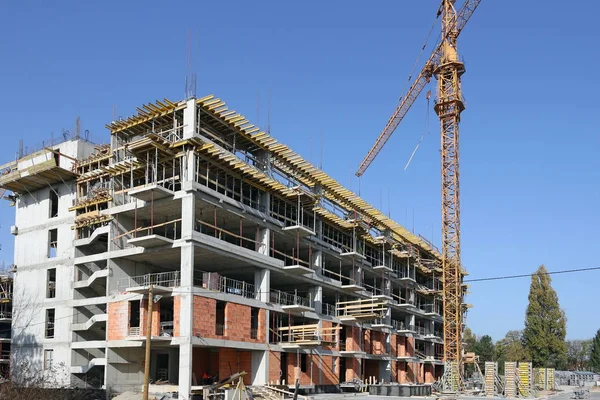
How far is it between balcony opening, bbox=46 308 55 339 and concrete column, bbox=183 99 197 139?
1853cm

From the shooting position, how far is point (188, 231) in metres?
40.8

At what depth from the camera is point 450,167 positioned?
242 feet

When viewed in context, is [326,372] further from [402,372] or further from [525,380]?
[402,372]

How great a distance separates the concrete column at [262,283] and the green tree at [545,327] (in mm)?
58397

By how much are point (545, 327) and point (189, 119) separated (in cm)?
7136

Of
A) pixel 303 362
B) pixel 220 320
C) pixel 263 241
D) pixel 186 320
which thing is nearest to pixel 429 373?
pixel 303 362

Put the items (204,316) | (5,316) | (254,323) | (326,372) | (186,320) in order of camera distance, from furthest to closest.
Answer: (5,316), (326,372), (254,323), (204,316), (186,320)

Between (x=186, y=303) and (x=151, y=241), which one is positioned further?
(x=151, y=241)

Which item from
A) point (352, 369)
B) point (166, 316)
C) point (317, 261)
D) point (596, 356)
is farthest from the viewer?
point (596, 356)

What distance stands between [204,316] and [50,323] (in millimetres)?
15712

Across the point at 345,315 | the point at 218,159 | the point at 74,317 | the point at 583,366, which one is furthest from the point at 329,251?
the point at 583,366

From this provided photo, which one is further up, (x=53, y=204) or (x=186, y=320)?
(x=53, y=204)

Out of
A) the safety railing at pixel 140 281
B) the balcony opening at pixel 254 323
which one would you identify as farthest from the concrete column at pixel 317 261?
the safety railing at pixel 140 281

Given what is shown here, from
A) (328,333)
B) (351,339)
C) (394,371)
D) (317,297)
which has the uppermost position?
(317,297)
